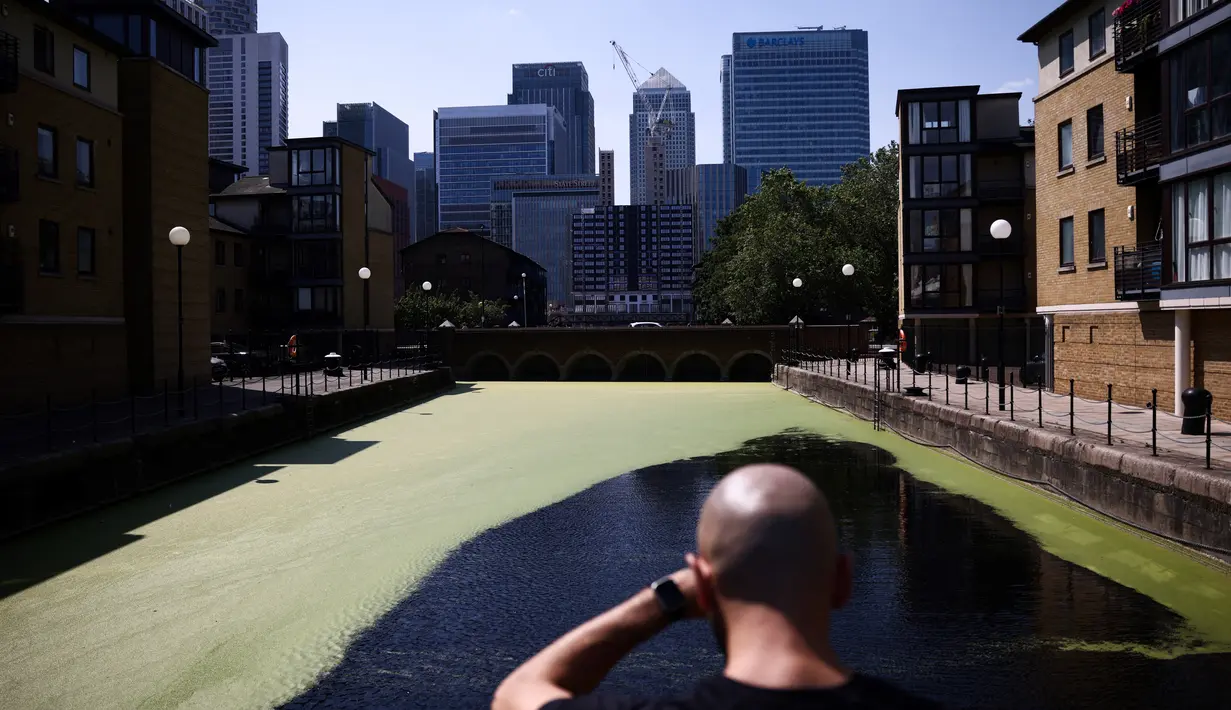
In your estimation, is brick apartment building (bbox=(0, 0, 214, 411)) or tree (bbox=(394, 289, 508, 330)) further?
tree (bbox=(394, 289, 508, 330))

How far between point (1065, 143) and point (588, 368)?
4201cm

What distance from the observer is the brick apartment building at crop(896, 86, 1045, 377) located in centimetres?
4591

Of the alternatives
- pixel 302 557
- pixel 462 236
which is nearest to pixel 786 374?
pixel 302 557

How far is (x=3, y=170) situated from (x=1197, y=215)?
25.2 meters

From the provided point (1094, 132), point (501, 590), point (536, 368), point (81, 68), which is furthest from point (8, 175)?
point (536, 368)

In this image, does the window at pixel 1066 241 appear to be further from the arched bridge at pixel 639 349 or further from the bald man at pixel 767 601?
the bald man at pixel 767 601

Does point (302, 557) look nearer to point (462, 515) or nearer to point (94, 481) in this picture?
point (462, 515)

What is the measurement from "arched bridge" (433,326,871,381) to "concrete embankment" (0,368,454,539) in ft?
97.9

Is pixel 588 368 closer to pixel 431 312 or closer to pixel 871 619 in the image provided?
pixel 431 312

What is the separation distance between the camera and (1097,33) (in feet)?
84.3

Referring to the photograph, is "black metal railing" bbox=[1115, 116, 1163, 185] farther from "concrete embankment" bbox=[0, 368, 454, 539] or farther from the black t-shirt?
the black t-shirt

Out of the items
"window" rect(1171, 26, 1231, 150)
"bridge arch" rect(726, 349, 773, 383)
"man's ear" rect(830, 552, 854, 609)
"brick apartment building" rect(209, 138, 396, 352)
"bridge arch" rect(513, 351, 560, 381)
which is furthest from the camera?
"bridge arch" rect(513, 351, 560, 381)

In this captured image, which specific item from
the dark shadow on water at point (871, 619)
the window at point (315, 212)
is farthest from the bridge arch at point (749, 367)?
the dark shadow on water at point (871, 619)

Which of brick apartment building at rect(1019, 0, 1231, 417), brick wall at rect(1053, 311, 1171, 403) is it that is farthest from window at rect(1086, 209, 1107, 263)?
brick wall at rect(1053, 311, 1171, 403)
